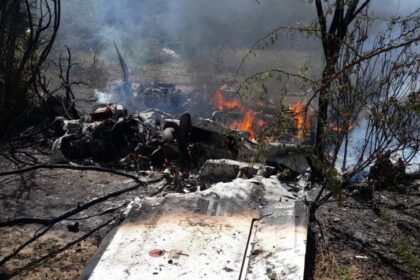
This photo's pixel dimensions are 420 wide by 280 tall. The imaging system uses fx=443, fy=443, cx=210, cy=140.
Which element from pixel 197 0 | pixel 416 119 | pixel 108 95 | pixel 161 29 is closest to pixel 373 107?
pixel 416 119

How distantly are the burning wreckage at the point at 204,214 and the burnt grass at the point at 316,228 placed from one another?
1.27ft

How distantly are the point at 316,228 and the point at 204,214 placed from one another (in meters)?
1.27

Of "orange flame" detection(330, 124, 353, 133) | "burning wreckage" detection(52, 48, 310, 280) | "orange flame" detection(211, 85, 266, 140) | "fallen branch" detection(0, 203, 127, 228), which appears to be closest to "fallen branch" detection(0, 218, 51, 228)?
"fallen branch" detection(0, 203, 127, 228)

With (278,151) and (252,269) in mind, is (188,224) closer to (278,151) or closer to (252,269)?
(252,269)

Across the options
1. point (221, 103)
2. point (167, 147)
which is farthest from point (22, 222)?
point (221, 103)

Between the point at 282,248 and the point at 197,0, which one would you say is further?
the point at 197,0

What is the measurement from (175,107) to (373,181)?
284 inches

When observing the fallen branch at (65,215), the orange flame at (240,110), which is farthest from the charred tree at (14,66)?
the orange flame at (240,110)

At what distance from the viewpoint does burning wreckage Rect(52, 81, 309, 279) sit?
149 inches

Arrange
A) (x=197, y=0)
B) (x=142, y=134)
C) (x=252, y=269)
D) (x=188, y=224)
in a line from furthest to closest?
(x=197, y=0) → (x=142, y=134) → (x=188, y=224) → (x=252, y=269)

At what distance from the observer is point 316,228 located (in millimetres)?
4891

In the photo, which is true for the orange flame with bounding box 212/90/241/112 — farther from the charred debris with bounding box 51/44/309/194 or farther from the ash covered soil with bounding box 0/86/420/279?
the ash covered soil with bounding box 0/86/420/279

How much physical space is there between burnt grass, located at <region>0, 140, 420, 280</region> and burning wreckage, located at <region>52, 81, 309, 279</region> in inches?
15.3

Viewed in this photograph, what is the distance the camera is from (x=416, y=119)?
4953mm
